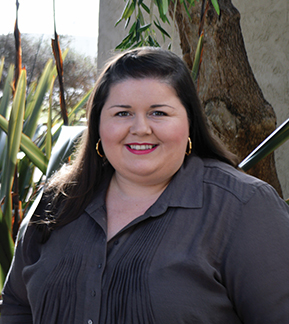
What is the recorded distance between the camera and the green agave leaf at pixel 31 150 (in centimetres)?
174

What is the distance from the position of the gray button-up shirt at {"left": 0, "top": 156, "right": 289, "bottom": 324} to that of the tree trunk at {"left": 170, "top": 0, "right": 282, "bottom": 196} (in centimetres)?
109

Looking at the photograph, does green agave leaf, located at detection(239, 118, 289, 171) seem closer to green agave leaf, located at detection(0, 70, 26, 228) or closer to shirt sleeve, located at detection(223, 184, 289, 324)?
shirt sleeve, located at detection(223, 184, 289, 324)

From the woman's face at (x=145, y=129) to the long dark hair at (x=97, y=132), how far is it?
0.12 ft

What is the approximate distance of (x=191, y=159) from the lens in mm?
1256

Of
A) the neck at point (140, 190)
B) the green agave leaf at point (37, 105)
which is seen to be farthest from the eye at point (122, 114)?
the green agave leaf at point (37, 105)

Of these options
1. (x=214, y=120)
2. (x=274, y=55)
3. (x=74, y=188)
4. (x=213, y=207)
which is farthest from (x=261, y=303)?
(x=274, y=55)

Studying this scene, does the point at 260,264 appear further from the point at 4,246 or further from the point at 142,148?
the point at 4,246

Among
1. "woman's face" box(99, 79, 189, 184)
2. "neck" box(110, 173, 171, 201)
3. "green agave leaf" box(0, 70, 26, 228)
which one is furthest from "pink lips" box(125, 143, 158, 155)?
"green agave leaf" box(0, 70, 26, 228)

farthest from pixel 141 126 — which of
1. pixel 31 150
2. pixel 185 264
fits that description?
pixel 31 150

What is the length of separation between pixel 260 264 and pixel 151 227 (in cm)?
29

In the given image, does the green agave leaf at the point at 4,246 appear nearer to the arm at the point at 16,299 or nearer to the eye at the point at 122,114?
the arm at the point at 16,299

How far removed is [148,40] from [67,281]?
158cm

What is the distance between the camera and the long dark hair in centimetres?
120

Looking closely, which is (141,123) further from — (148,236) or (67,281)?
(67,281)
